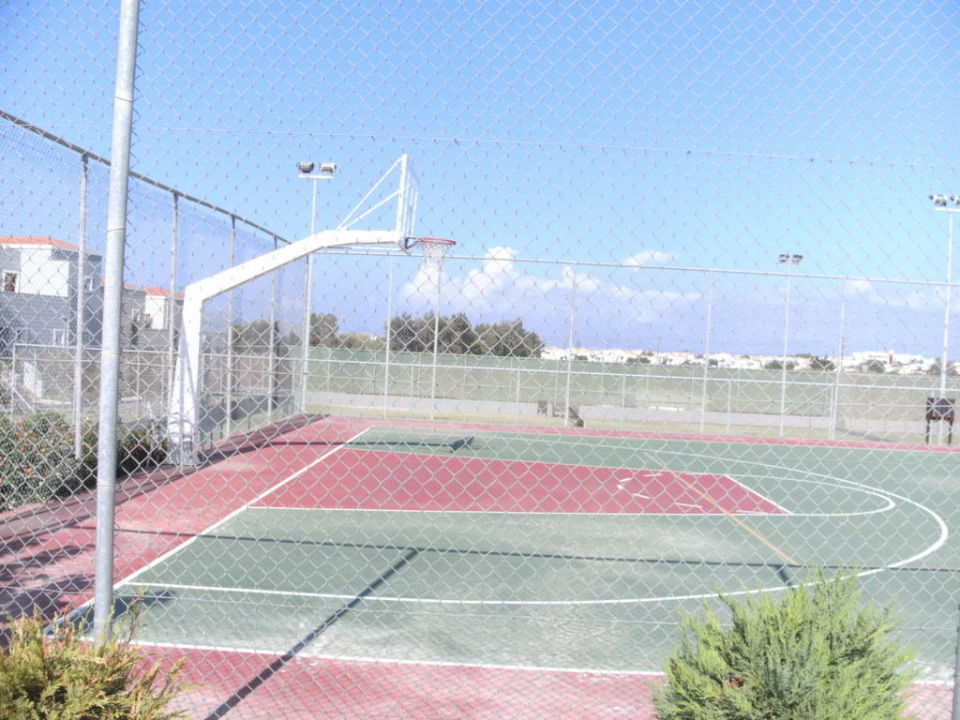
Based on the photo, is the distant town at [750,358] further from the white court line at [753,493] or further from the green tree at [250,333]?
the green tree at [250,333]

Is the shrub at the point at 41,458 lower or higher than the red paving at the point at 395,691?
higher

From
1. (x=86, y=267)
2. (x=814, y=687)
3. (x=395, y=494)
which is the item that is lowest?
(x=395, y=494)

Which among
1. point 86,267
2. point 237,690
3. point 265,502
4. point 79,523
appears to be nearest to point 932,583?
point 237,690

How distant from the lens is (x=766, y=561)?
8.34 m

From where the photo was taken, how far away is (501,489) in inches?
508

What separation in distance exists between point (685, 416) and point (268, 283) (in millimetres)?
12542

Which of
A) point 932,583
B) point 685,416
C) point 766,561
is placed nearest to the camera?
point 932,583

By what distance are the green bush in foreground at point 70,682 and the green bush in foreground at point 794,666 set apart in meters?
1.84

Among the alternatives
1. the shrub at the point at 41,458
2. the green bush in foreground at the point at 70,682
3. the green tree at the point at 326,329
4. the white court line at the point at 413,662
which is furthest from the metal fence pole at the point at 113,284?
the shrub at the point at 41,458

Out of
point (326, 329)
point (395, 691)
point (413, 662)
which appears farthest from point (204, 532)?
point (326, 329)

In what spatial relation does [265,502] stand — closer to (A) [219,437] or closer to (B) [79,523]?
(B) [79,523]

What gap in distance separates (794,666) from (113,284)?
2.72 m

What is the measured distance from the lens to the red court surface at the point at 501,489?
36.8 feet

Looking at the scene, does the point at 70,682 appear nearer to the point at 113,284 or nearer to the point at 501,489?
the point at 113,284
